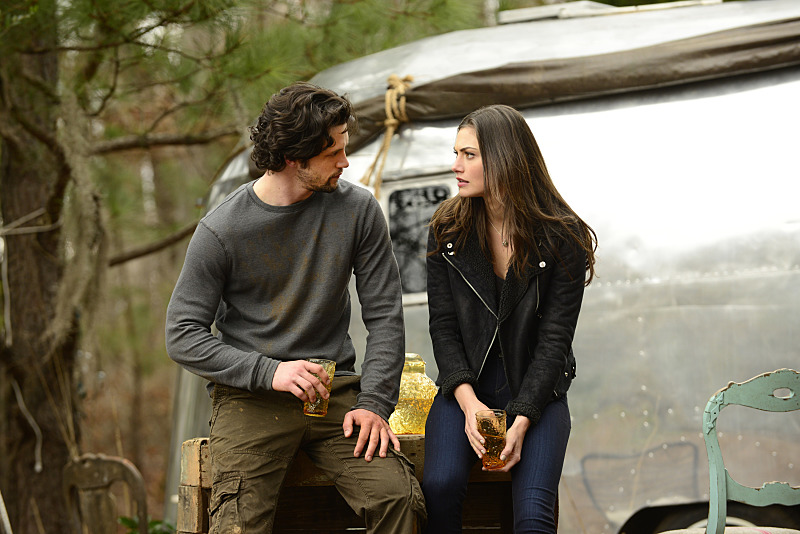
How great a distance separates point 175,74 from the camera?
592 centimetres

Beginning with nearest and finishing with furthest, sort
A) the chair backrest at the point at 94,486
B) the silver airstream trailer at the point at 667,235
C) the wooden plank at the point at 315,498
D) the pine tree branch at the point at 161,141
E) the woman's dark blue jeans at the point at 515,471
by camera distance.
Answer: the woman's dark blue jeans at the point at 515,471, the wooden plank at the point at 315,498, the silver airstream trailer at the point at 667,235, the chair backrest at the point at 94,486, the pine tree branch at the point at 161,141

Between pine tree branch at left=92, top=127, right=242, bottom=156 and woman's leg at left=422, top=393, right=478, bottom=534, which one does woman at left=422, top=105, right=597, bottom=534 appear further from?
pine tree branch at left=92, top=127, right=242, bottom=156

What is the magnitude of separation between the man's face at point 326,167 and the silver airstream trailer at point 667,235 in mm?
1445

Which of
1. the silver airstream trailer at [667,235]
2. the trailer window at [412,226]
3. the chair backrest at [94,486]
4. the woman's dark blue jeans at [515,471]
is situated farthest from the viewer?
the chair backrest at [94,486]

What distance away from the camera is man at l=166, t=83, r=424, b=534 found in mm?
2615

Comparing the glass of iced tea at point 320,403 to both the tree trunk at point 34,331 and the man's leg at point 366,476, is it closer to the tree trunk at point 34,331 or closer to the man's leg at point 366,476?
the man's leg at point 366,476

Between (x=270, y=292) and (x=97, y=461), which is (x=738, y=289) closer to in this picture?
(x=270, y=292)

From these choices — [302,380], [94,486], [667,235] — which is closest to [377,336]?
[302,380]

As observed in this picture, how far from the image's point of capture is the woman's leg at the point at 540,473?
8.59 feet

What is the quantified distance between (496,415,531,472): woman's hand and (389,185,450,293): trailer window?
1532 mm

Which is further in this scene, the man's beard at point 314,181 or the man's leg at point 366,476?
the man's beard at point 314,181

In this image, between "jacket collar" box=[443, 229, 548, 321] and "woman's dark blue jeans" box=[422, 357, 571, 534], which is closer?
"woman's dark blue jeans" box=[422, 357, 571, 534]

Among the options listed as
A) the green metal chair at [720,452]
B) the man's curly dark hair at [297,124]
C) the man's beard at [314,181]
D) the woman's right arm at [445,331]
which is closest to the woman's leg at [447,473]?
the woman's right arm at [445,331]

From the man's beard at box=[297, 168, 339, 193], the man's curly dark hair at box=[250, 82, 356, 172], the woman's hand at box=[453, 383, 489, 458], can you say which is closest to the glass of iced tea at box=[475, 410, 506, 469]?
the woman's hand at box=[453, 383, 489, 458]
